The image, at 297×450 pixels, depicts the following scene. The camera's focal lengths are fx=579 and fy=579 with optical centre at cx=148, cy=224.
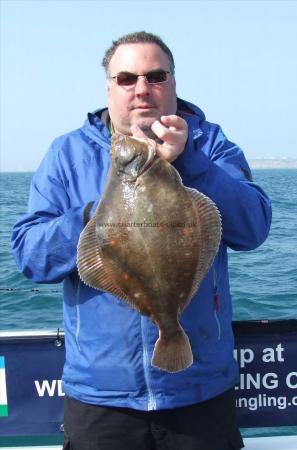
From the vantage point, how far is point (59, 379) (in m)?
3.83

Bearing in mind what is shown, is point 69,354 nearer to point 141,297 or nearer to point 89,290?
point 89,290

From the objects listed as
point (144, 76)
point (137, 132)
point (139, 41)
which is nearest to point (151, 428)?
point (137, 132)

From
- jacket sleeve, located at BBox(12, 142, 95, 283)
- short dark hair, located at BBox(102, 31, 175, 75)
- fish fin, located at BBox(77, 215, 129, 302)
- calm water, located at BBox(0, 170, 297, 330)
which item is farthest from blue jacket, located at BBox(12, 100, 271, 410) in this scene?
calm water, located at BBox(0, 170, 297, 330)

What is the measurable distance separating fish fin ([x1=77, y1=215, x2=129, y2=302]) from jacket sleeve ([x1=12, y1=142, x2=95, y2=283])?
0.11 metres

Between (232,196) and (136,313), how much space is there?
0.71 m

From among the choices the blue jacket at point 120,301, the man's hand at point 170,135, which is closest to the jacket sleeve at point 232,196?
the blue jacket at point 120,301

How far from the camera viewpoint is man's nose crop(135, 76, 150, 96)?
2.69m

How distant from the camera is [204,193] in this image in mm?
2596

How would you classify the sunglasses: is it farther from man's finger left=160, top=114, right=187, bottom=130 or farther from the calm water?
the calm water

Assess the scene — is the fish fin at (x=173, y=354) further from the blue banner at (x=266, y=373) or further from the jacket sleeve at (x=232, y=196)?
the blue banner at (x=266, y=373)

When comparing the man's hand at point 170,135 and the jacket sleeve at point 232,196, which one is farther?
the jacket sleeve at point 232,196

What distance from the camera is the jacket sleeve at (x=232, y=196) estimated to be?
2598 millimetres

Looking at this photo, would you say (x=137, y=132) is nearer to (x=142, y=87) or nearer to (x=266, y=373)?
(x=142, y=87)

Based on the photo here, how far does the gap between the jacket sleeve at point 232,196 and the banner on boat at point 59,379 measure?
1.26 m
